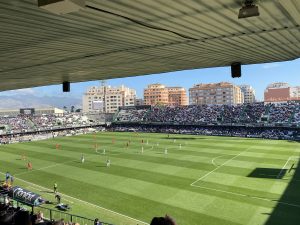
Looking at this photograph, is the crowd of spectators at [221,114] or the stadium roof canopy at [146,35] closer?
the stadium roof canopy at [146,35]

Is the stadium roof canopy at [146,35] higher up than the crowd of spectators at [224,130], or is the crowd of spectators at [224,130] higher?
the stadium roof canopy at [146,35]

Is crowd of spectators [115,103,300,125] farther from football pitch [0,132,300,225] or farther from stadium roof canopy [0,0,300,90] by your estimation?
stadium roof canopy [0,0,300,90]

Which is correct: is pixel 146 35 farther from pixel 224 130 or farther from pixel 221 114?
pixel 221 114

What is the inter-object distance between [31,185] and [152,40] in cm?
2751

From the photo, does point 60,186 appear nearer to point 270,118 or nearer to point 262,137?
point 262,137

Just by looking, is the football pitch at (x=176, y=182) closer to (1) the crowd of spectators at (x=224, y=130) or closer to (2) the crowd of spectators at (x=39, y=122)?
(1) the crowd of spectators at (x=224, y=130)

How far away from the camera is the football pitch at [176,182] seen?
22234 millimetres

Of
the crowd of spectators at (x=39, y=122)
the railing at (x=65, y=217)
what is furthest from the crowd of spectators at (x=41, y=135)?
the railing at (x=65, y=217)

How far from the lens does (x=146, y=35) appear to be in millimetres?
7047

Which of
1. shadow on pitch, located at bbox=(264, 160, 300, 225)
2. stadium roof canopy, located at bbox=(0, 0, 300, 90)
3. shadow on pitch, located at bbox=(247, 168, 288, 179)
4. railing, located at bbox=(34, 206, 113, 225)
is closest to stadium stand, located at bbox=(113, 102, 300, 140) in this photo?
shadow on pitch, located at bbox=(247, 168, 288, 179)

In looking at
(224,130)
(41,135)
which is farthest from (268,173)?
(41,135)

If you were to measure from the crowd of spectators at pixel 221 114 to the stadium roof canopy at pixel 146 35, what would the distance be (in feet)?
208

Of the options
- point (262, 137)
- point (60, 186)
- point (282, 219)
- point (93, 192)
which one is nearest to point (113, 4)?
point (282, 219)

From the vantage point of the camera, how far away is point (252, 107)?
77.6 meters
